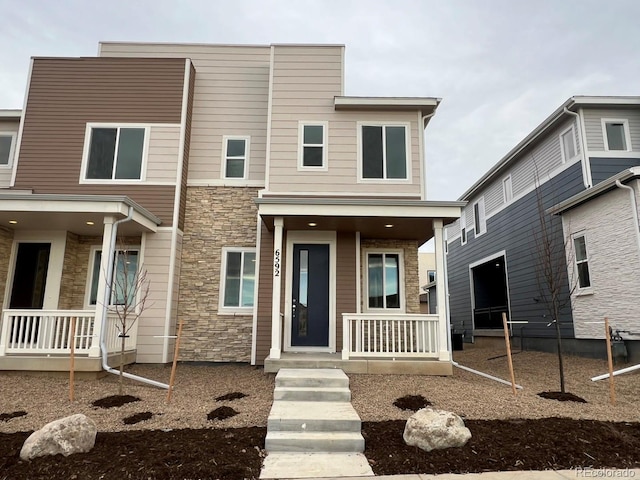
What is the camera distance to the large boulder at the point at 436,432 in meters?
3.94

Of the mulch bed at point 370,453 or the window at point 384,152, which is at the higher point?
the window at point 384,152

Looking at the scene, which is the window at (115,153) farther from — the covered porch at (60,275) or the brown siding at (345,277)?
the brown siding at (345,277)

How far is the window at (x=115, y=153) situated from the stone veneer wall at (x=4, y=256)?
6.62 feet

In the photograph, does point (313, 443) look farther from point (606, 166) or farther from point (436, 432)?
point (606, 166)

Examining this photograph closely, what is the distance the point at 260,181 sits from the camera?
972 centimetres

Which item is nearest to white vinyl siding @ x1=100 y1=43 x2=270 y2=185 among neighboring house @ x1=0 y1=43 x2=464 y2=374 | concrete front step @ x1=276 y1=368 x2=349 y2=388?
neighboring house @ x1=0 y1=43 x2=464 y2=374

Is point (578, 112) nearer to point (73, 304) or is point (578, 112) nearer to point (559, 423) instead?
point (559, 423)

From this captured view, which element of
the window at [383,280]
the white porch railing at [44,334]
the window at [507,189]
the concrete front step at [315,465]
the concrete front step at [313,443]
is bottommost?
the concrete front step at [315,465]

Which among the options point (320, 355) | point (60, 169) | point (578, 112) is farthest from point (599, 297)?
point (60, 169)

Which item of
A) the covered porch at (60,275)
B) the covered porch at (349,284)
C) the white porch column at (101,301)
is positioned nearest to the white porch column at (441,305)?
the covered porch at (349,284)

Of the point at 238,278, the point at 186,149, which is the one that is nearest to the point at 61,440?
the point at 238,278

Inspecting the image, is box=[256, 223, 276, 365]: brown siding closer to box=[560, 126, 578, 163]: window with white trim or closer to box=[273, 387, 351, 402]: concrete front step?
box=[273, 387, 351, 402]: concrete front step

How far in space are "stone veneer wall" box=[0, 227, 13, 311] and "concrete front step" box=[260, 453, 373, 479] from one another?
781cm

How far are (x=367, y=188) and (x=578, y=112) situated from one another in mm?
6219
